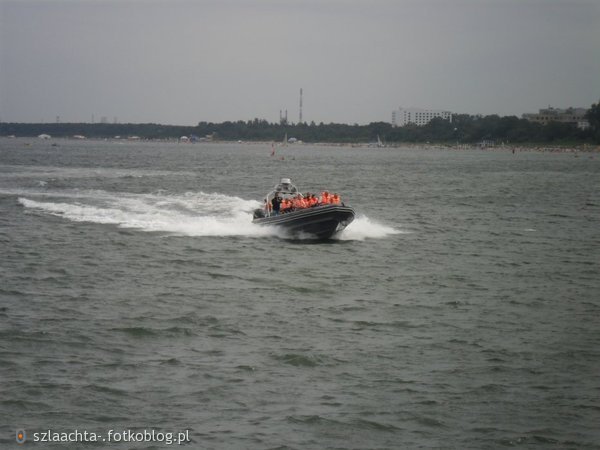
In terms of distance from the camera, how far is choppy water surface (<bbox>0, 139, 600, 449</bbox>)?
15.4 meters

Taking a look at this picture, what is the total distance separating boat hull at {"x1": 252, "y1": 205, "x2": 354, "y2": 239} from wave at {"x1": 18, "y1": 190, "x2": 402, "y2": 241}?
41.7 inches

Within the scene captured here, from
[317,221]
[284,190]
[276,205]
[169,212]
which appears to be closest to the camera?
[317,221]

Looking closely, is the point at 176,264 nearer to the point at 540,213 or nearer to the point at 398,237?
the point at 398,237

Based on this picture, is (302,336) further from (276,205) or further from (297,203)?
(276,205)

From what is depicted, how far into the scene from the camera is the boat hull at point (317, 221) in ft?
117

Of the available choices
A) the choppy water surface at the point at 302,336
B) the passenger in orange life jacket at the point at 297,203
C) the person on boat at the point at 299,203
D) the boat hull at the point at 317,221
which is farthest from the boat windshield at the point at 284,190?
the boat hull at the point at 317,221

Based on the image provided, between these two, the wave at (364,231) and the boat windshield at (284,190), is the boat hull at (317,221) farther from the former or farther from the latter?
the boat windshield at (284,190)

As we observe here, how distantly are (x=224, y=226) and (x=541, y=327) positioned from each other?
2247 cm

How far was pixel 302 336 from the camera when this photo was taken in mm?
20688

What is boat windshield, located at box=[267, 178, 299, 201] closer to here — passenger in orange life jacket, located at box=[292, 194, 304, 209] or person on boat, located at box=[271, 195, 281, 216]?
person on boat, located at box=[271, 195, 281, 216]

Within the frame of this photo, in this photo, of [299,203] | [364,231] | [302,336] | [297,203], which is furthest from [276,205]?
[302,336]

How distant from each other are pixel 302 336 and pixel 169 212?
96.4 ft

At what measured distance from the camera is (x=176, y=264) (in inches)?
1224

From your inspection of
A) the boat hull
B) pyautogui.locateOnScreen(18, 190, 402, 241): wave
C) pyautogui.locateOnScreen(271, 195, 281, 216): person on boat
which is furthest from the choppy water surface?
pyautogui.locateOnScreen(271, 195, 281, 216): person on boat
